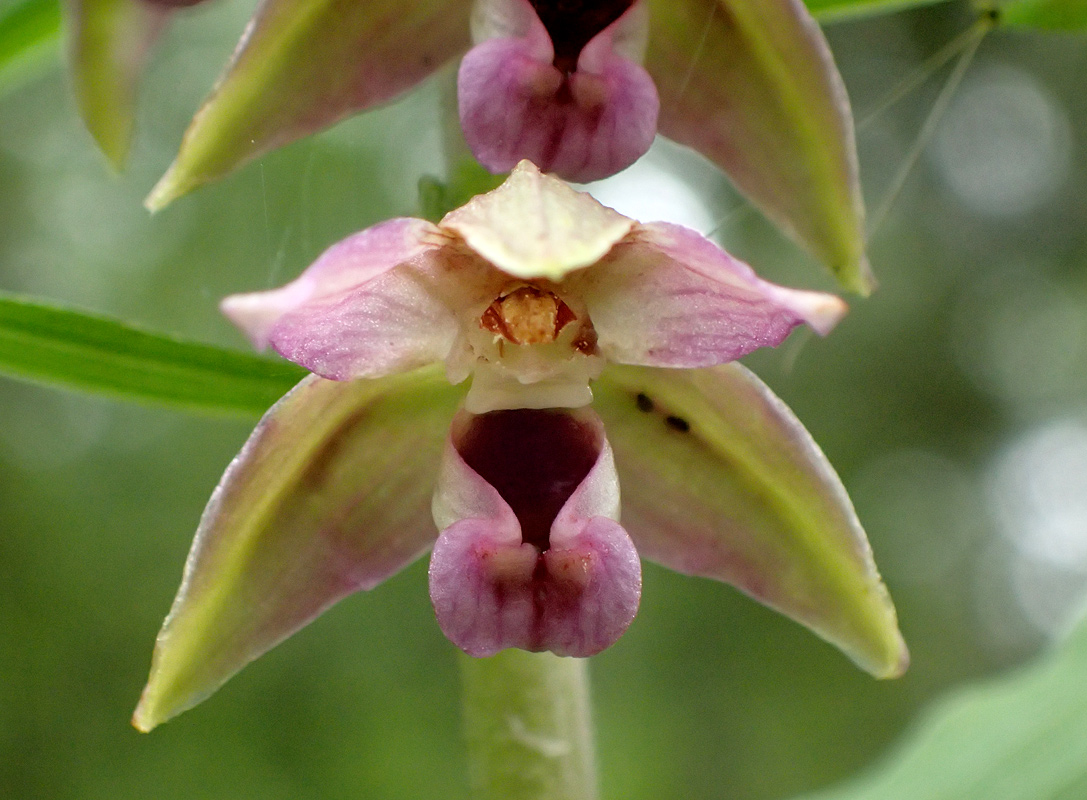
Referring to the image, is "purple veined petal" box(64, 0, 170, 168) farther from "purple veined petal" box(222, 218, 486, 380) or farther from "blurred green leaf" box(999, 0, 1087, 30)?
"blurred green leaf" box(999, 0, 1087, 30)

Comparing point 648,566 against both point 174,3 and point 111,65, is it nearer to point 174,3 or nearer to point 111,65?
point 111,65

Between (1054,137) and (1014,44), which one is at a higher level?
(1014,44)

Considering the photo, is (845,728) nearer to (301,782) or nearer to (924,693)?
(924,693)

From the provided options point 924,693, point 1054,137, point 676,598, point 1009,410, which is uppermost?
point 1054,137

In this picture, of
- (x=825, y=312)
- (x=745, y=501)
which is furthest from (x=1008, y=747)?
(x=825, y=312)

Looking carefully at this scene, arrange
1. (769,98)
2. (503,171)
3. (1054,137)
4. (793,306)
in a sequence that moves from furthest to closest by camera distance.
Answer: (1054,137) → (769,98) → (503,171) → (793,306)

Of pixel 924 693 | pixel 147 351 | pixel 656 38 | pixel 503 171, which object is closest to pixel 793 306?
pixel 503 171

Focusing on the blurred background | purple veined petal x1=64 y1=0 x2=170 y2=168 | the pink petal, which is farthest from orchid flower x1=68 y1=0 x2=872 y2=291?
the blurred background

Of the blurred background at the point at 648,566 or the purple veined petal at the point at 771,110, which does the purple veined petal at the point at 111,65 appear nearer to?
the purple veined petal at the point at 771,110
